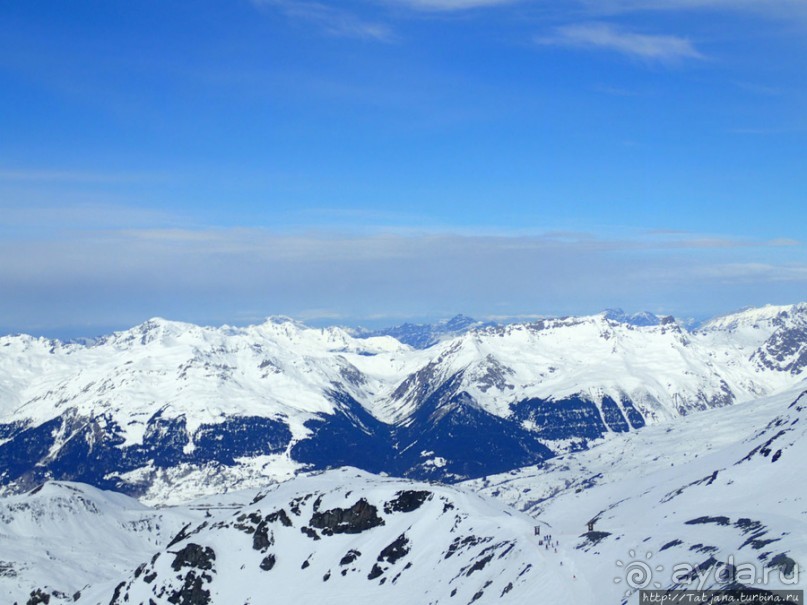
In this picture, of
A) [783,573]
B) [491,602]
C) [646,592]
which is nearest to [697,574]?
[646,592]

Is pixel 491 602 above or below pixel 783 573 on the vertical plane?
below

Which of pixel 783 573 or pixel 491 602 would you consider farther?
pixel 491 602

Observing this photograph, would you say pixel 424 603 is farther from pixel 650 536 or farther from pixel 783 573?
pixel 783 573

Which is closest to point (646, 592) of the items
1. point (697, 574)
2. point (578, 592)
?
point (697, 574)

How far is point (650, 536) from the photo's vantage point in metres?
182

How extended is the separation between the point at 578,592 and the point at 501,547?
43.2 m

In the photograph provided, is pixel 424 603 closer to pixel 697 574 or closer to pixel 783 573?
pixel 697 574

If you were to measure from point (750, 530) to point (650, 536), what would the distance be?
25.3m

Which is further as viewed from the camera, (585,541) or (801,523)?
(585,541)

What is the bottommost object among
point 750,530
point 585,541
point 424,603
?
point 424,603

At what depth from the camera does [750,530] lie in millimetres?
160750

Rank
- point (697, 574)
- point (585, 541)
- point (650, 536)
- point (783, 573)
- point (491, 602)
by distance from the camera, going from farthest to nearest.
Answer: point (585, 541), point (650, 536), point (491, 602), point (697, 574), point (783, 573)

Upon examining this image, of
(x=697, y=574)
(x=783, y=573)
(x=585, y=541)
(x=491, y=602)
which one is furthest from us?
(x=585, y=541)

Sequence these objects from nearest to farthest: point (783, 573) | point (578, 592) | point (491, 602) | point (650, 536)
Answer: point (783, 573) < point (578, 592) < point (491, 602) < point (650, 536)
